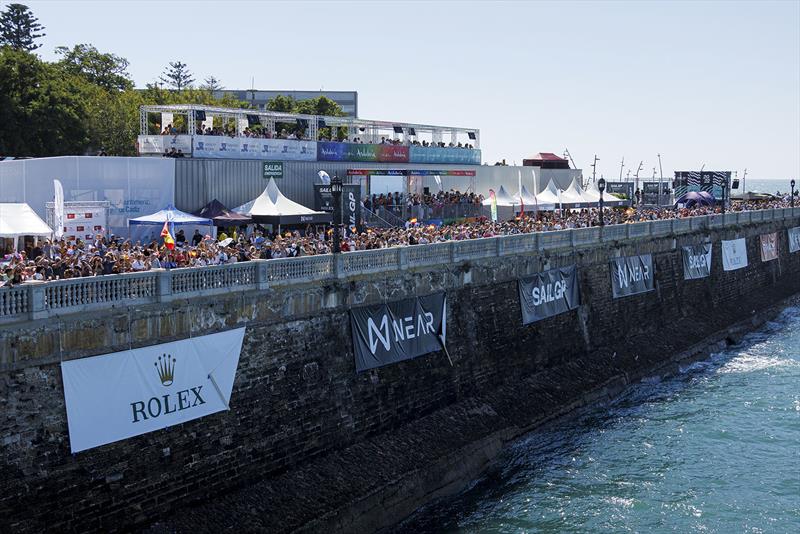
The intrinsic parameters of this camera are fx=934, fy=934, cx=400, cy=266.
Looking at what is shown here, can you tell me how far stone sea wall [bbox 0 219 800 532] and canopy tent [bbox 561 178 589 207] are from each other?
19156 mm

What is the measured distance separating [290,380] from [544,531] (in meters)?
7.06

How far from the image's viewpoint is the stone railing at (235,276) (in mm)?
17375

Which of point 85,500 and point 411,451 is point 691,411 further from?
point 85,500

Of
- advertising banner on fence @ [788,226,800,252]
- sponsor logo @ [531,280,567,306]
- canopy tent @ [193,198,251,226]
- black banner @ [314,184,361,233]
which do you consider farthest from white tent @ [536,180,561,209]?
canopy tent @ [193,198,251,226]

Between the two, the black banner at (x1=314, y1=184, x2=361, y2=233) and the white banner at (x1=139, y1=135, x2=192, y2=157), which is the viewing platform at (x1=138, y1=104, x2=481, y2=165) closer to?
the white banner at (x1=139, y1=135, x2=192, y2=157)

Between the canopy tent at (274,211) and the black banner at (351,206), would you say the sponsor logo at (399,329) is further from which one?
the canopy tent at (274,211)

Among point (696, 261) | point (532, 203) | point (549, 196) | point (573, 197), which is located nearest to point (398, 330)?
point (696, 261)

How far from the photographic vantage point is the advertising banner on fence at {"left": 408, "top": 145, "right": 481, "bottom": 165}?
158ft

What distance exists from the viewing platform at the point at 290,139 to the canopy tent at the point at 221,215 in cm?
312

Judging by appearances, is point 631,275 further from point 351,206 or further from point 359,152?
point 359,152

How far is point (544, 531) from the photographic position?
72.8 feet

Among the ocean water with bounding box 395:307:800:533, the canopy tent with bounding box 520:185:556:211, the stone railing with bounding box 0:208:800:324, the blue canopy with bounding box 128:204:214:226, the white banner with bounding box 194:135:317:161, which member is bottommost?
the ocean water with bounding box 395:307:800:533

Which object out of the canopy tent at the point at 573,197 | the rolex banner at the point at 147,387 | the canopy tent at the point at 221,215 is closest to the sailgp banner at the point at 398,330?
the rolex banner at the point at 147,387

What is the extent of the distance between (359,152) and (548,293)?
47.0 feet
